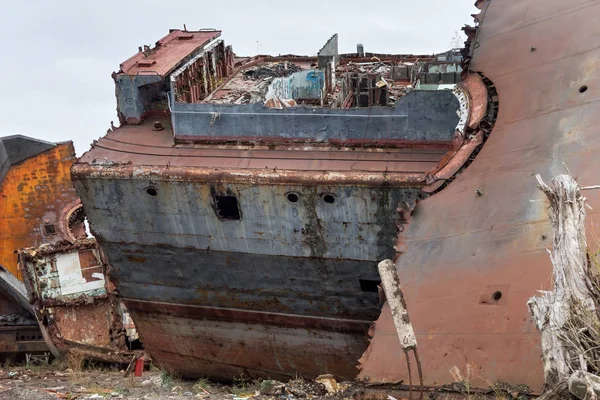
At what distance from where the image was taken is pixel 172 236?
11.0 meters

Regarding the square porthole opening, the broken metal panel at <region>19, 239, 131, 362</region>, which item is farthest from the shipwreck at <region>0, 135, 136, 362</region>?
the square porthole opening

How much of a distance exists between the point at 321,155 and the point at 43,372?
5732 millimetres

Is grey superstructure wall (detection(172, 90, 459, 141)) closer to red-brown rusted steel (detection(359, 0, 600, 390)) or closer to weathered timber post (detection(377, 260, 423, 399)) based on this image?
red-brown rusted steel (detection(359, 0, 600, 390))

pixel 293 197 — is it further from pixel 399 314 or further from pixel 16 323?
pixel 16 323

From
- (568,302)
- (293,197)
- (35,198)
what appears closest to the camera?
(568,302)

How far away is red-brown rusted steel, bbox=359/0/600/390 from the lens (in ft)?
19.7

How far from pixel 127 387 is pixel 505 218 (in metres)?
6.25

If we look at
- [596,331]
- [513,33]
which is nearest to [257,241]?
[513,33]

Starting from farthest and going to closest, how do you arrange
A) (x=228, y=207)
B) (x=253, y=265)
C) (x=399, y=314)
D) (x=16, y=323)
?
(x=16, y=323), (x=253, y=265), (x=228, y=207), (x=399, y=314)

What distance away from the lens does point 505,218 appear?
7168 mm

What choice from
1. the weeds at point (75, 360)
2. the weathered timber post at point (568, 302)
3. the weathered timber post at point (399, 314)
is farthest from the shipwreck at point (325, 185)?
the weathered timber post at point (568, 302)

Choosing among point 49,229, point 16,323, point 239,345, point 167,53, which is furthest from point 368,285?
point 49,229

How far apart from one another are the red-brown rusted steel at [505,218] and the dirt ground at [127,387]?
903 mm

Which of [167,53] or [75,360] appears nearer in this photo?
[75,360]
